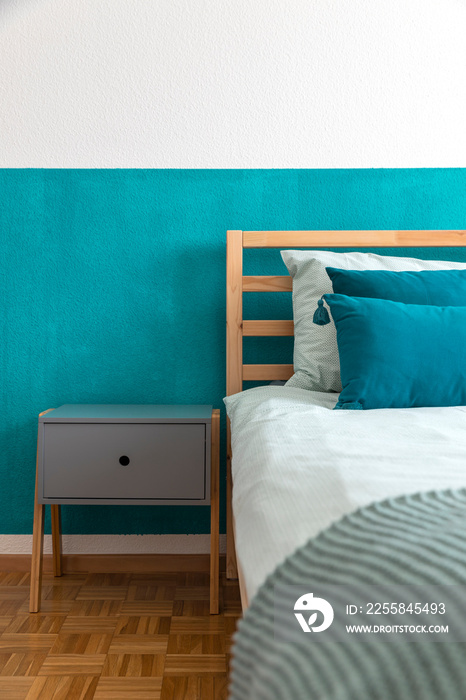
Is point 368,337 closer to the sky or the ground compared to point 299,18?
closer to the ground

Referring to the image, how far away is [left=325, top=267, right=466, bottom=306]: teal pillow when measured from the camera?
4.62ft

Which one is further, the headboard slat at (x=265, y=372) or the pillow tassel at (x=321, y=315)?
the headboard slat at (x=265, y=372)

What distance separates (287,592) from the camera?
0.46 meters

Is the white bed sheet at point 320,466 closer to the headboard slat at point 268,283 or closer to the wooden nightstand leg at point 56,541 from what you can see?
the headboard slat at point 268,283

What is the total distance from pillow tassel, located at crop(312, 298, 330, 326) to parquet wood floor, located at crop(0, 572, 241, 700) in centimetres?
84

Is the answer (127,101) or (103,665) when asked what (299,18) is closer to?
(127,101)

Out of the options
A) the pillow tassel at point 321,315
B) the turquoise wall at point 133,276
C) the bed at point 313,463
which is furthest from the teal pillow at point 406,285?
the turquoise wall at point 133,276

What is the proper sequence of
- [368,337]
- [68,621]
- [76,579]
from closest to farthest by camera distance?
[368,337] → [68,621] → [76,579]

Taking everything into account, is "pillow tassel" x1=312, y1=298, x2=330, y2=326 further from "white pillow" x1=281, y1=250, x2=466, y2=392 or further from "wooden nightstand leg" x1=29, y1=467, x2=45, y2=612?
"wooden nightstand leg" x1=29, y1=467, x2=45, y2=612

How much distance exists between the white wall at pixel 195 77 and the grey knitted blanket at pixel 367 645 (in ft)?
5.08

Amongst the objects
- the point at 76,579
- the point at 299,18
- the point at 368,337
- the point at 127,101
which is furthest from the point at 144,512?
the point at 299,18

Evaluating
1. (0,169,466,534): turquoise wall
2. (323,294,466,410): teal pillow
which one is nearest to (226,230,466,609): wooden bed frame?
(0,169,466,534): turquoise wall

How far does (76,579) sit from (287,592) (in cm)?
152

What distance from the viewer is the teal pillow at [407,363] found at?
125 centimetres
